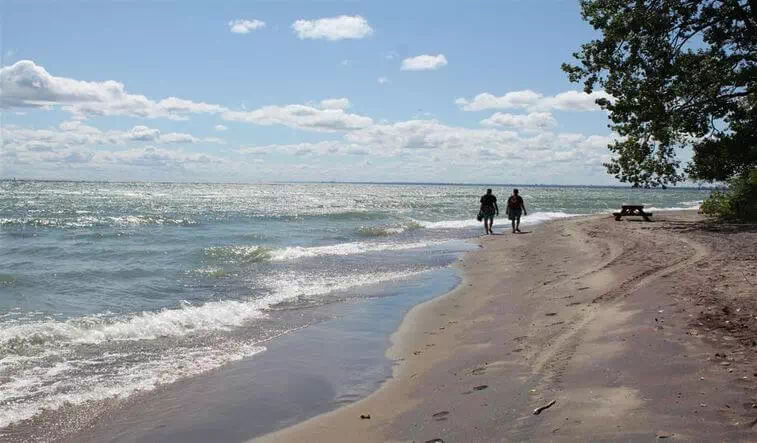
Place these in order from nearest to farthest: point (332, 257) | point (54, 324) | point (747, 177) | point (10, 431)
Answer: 1. point (10, 431)
2. point (54, 324)
3. point (332, 257)
4. point (747, 177)

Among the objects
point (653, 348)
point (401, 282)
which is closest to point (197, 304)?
point (401, 282)

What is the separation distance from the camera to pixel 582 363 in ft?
17.7

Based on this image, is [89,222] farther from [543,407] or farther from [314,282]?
[543,407]

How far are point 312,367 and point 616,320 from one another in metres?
3.63

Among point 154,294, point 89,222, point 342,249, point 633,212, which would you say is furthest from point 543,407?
point 89,222

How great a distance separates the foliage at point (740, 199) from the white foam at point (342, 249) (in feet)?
A: 35.4

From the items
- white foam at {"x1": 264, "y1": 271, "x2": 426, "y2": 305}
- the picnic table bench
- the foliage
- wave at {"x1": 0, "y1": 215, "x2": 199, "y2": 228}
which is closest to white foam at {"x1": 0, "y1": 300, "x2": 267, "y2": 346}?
white foam at {"x1": 264, "y1": 271, "x2": 426, "y2": 305}

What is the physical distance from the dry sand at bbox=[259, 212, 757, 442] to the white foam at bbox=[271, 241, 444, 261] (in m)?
8.72

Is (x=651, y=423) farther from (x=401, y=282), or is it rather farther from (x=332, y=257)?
(x=332, y=257)

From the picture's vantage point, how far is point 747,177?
67.5 feet

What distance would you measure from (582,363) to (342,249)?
15293mm

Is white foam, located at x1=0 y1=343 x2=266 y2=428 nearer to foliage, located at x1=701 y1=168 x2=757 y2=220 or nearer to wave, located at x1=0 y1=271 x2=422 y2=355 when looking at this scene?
wave, located at x1=0 y1=271 x2=422 y2=355

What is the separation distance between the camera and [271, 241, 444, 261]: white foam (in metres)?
18.6

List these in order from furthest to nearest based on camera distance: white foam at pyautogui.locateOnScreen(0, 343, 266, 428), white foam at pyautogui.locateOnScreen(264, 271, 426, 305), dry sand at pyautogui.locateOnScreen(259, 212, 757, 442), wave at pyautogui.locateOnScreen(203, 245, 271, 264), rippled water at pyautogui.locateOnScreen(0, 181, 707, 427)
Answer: wave at pyautogui.locateOnScreen(203, 245, 271, 264) < white foam at pyautogui.locateOnScreen(264, 271, 426, 305) < rippled water at pyautogui.locateOnScreen(0, 181, 707, 427) < white foam at pyautogui.locateOnScreen(0, 343, 266, 428) < dry sand at pyautogui.locateOnScreen(259, 212, 757, 442)
